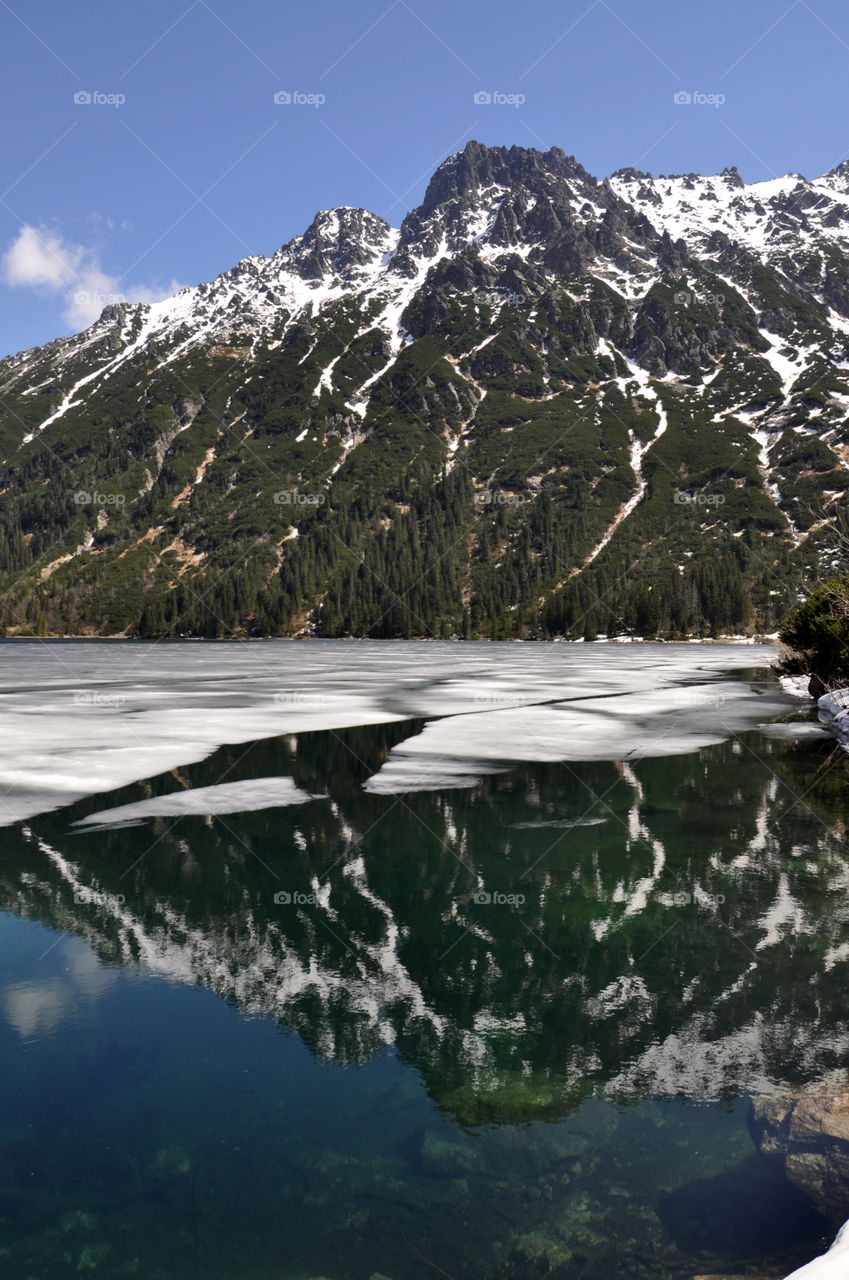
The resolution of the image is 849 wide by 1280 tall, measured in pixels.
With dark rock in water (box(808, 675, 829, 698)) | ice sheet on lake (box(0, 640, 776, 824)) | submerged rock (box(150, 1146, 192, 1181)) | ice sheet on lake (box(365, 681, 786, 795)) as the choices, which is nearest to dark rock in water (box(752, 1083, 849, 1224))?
submerged rock (box(150, 1146, 192, 1181))

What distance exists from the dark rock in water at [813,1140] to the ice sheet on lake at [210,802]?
12028 mm

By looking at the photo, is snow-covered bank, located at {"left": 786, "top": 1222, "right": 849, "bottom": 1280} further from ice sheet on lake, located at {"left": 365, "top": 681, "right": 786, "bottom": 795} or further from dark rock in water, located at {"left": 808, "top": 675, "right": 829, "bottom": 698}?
dark rock in water, located at {"left": 808, "top": 675, "right": 829, "bottom": 698}

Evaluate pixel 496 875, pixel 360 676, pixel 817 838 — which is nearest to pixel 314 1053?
pixel 496 875

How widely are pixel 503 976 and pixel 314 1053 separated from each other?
260 cm

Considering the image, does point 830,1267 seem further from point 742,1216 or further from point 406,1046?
point 406,1046

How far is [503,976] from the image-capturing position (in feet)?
30.8

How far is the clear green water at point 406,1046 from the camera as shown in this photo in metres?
5.49

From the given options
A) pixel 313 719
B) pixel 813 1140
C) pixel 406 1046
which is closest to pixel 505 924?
pixel 406 1046

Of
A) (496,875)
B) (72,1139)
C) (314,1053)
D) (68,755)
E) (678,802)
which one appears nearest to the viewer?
(72,1139)

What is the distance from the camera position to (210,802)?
17.1 meters

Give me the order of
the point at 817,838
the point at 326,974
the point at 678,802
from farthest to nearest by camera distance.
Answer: the point at 678,802, the point at 817,838, the point at 326,974

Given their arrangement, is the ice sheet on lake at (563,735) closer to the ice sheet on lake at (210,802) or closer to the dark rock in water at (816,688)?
the dark rock in water at (816,688)

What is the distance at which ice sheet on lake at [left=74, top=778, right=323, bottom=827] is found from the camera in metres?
16.1

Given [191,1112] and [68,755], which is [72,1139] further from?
[68,755]
